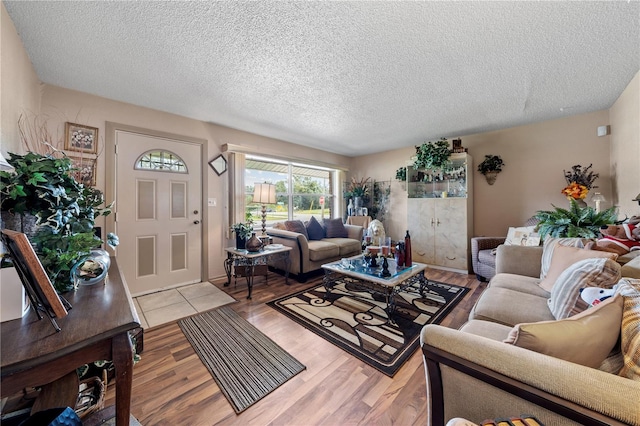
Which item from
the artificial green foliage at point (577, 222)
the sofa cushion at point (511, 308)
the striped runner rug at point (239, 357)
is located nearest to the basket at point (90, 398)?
the striped runner rug at point (239, 357)

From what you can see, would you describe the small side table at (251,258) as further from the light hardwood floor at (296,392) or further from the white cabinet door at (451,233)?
the white cabinet door at (451,233)

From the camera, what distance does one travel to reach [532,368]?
0.69 metres

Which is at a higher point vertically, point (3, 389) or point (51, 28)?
point (51, 28)

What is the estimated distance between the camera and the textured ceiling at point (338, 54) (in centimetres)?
145

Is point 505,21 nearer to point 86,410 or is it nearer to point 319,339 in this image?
point 319,339

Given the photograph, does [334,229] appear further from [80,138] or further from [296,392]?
[80,138]

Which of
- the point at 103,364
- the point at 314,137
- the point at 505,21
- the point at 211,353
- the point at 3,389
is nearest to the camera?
the point at 3,389

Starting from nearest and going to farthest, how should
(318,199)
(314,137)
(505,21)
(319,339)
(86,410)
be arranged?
(86,410)
(505,21)
(319,339)
(314,137)
(318,199)

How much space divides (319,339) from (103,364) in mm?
1373

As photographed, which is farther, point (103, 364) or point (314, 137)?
point (314, 137)

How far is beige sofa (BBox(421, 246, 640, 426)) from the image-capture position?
0.59 metres

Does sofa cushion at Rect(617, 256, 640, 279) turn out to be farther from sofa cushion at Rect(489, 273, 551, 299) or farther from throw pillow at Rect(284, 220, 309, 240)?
throw pillow at Rect(284, 220, 309, 240)

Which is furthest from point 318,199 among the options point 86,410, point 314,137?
point 86,410

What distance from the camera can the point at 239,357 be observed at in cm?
167
